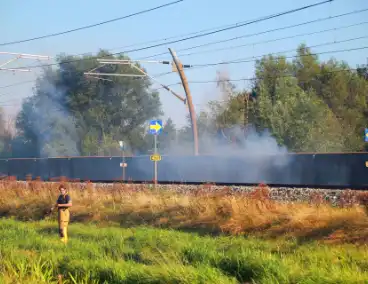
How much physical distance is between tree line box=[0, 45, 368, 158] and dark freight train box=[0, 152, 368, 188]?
34.8 feet

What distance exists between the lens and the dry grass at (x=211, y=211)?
15.5 metres

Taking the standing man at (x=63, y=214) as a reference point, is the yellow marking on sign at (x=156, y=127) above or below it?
above

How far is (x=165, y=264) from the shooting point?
463 inches

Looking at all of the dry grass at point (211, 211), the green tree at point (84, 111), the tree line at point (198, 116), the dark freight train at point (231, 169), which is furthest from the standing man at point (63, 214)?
the green tree at point (84, 111)

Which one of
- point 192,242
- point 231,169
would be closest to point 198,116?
point 231,169

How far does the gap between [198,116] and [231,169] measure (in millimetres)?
26927

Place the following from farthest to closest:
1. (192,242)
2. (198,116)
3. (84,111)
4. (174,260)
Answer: (84,111) → (198,116) → (192,242) → (174,260)

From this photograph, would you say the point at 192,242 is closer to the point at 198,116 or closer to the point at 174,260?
the point at 174,260

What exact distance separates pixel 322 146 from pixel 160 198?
25.7 m

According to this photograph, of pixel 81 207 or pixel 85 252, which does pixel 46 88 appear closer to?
pixel 81 207

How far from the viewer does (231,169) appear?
117 ft

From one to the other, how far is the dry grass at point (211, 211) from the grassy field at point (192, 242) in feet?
0.13

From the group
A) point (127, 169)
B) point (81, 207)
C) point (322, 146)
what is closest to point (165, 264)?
point (81, 207)

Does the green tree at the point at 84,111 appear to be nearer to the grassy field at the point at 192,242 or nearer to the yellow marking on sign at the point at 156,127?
the yellow marking on sign at the point at 156,127
